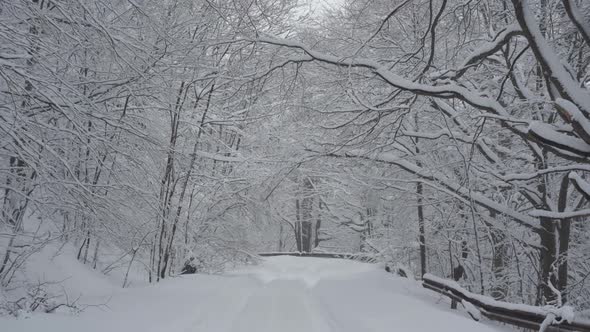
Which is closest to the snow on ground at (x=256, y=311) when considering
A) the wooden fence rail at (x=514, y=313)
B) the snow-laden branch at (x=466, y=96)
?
the wooden fence rail at (x=514, y=313)

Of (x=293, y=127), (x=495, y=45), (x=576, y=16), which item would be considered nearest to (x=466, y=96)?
(x=495, y=45)

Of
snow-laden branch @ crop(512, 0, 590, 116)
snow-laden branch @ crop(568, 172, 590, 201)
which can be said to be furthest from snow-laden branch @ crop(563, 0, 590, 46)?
snow-laden branch @ crop(568, 172, 590, 201)

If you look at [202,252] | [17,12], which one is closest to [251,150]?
[202,252]

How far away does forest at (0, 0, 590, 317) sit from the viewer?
6102 millimetres

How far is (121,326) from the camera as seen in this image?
229 inches

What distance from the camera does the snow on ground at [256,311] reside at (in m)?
6.05

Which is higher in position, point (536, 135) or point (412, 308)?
point (536, 135)

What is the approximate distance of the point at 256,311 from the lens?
9188 mm

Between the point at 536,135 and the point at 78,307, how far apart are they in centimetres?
662

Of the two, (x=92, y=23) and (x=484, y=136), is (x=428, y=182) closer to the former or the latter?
(x=484, y=136)

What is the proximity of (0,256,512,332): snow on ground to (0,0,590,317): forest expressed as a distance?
2.87 feet

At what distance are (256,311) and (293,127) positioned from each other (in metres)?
6.25

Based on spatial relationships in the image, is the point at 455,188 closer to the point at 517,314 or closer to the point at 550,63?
the point at 517,314

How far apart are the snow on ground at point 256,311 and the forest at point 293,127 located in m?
0.88
